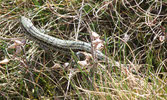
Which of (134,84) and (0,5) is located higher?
(0,5)

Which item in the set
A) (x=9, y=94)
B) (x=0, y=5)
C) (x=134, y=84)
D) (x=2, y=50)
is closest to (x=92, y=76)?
(x=134, y=84)

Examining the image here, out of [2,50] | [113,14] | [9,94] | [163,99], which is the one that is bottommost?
[9,94]

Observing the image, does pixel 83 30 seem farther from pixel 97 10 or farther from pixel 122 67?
pixel 122 67

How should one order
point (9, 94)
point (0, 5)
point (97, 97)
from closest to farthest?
point (97, 97) → point (9, 94) → point (0, 5)

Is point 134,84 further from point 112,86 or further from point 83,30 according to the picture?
point 83,30

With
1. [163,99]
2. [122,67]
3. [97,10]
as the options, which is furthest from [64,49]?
[163,99]

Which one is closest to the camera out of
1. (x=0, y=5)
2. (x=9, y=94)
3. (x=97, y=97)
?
(x=97, y=97)

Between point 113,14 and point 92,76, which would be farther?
point 113,14
